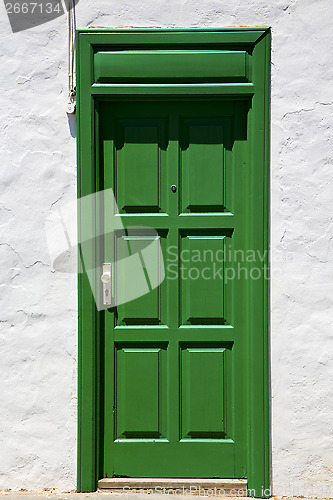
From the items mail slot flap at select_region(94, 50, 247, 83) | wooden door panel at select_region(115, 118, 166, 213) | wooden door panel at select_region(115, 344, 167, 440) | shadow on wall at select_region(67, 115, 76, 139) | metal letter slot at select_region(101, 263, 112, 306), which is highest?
mail slot flap at select_region(94, 50, 247, 83)

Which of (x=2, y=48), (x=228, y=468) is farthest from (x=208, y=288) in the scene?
(x=2, y=48)

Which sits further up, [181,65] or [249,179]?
[181,65]

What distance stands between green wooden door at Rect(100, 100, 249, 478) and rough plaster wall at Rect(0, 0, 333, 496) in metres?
0.24

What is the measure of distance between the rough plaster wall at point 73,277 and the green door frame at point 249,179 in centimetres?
6

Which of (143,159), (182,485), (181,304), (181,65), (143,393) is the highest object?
(181,65)

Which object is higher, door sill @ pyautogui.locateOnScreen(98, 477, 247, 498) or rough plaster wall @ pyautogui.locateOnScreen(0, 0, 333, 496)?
rough plaster wall @ pyautogui.locateOnScreen(0, 0, 333, 496)

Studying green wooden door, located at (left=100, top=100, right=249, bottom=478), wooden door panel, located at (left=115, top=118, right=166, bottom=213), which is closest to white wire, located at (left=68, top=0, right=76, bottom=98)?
green wooden door, located at (left=100, top=100, right=249, bottom=478)

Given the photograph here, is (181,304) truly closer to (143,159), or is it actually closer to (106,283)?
(106,283)

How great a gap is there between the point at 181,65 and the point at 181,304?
1.42 metres

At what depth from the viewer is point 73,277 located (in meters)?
3.22

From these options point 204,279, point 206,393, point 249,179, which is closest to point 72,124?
point 249,179

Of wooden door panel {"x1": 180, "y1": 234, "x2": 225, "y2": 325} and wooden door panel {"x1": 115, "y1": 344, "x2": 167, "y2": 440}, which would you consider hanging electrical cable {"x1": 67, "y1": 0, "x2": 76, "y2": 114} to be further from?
wooden door panel {"x1": 115, "y1": 344, "x2": 167, "y2": 440}

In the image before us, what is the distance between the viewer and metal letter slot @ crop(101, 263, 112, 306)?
322 cm

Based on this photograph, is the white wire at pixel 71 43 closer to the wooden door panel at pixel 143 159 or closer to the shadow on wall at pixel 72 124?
the shadow on wall at pixel 72 124
